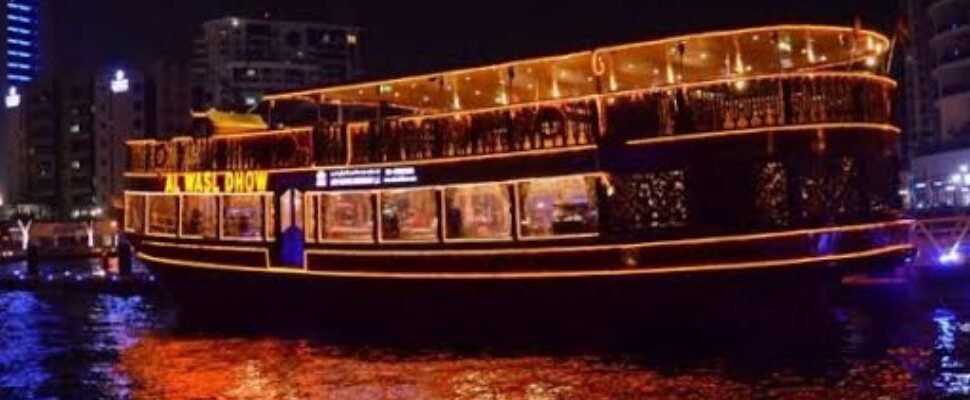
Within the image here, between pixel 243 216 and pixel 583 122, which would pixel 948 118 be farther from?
pixel 583 122

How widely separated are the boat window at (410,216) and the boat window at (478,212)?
1.16ft

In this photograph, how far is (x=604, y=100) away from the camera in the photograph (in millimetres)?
20172

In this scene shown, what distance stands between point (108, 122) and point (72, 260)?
53923mm

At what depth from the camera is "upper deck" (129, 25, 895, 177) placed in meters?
19.2

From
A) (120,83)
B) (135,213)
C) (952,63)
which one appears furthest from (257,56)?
(135,213)

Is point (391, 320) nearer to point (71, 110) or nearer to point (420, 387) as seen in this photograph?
point (420, 387)

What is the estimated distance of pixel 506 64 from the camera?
21.6m

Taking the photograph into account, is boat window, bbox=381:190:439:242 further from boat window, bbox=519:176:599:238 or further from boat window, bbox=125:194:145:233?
boat window, bbox=125:194:145:233

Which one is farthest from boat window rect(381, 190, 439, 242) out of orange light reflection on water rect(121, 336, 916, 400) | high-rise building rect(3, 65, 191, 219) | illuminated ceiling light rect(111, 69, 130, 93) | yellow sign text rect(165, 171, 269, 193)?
illuminated ceiling light rect(111, 69, 130, 93)

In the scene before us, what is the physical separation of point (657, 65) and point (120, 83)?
4047 inches

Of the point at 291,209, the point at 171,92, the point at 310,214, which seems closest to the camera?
the point at 310,214

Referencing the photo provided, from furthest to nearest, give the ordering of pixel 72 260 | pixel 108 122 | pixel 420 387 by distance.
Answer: pixel 108 122, pixel 72 260, pixel 420 387

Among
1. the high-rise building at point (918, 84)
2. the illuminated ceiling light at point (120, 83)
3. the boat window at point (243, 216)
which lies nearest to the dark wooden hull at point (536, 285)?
the boat window at point (243, 216)

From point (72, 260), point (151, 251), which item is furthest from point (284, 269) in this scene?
point (72, 260)
